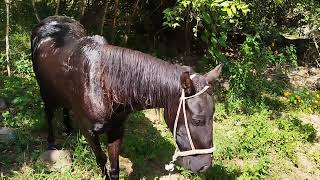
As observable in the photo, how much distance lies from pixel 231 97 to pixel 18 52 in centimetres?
361

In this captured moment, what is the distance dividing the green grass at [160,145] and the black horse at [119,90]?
62 centimetres

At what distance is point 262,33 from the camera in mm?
7914

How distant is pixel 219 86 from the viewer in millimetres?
6945

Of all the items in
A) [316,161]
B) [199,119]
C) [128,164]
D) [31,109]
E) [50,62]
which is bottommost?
[316,161]

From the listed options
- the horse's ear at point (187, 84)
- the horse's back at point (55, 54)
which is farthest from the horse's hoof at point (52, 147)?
the horse's ear at point (187, 84)

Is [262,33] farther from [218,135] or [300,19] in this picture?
[218,135]

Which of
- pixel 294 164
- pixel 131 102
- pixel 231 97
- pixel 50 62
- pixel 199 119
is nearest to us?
pixel 199 119

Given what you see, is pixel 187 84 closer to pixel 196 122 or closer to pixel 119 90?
pixel 196 122

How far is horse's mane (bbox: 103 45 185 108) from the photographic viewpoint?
11.3 ft

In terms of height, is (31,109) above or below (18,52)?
below

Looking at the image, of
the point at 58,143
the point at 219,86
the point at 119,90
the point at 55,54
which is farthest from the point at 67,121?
the point at 219,86

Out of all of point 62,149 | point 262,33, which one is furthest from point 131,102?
point 262,33

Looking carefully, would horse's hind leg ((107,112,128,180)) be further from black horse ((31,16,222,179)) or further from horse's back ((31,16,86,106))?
horse's back ((31,16,86,106))

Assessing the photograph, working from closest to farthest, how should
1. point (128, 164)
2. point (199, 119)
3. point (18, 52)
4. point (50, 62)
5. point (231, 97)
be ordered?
point (199, 119) → point (50, 62) → point (128, 164) → point (231, 97) → point (18, 52)
